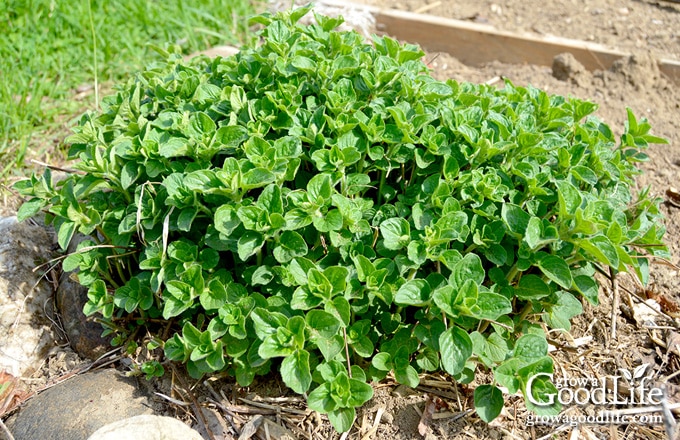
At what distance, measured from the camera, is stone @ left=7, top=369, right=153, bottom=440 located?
239cm

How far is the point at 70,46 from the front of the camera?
15.8 feet

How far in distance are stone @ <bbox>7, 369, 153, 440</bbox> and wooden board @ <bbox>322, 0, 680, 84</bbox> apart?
3846 mm

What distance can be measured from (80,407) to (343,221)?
53.3 inches

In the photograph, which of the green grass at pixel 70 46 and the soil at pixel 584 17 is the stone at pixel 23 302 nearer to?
the green grass at pixel 70 46

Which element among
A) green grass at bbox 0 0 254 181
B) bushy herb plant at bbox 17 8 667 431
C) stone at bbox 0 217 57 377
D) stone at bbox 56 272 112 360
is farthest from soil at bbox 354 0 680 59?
stone at bbox 56 272 112 360

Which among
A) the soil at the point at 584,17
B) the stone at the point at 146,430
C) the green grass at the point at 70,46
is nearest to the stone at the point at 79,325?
the stone at the point at 146,430

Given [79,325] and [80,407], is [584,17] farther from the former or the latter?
[80,407]

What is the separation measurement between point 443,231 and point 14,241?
2.24 metres

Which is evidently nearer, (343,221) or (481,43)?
(343,221)

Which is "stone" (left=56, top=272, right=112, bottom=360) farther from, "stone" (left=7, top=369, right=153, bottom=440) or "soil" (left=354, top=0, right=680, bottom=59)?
"soil" (left=354, top=0, right=680, bottom=59)

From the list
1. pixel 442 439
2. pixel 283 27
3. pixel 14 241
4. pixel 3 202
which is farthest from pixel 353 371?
pixel 3 202

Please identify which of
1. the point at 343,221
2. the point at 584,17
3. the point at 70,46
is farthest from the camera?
the point at 584,17

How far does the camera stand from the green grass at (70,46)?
4102 mm

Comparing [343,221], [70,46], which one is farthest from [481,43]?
[70,46]
